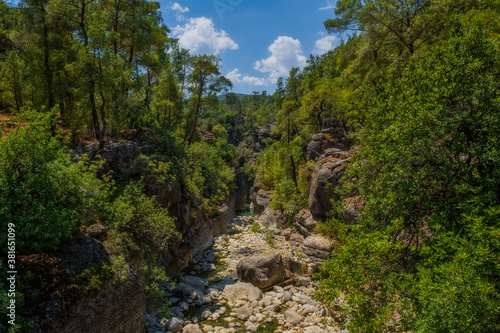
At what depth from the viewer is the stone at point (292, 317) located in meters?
11.4

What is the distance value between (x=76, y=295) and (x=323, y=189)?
15.5 m

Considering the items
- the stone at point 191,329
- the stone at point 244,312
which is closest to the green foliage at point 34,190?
the stone at point 191,329

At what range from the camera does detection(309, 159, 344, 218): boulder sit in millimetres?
17016

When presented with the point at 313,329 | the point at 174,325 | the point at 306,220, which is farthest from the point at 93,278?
the point at 306,220

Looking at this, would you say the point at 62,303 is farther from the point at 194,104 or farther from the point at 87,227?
the point at 194,104

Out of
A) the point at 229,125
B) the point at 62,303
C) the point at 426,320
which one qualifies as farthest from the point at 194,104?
the point at 229,125

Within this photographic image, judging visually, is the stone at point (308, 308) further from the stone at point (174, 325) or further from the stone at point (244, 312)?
the stone at point (174, 325)

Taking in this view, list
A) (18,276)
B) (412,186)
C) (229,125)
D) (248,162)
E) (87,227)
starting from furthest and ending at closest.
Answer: (229,125) → (248,162) → (87,227) → (412,186) → (18,276)

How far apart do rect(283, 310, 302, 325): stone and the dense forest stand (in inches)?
118

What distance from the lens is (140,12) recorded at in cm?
1848

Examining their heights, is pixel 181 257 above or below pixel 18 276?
below

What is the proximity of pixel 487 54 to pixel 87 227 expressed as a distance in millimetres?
12821

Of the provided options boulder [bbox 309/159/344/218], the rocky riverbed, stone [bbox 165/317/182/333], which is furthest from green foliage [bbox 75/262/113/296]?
boulder [bbox 309/159/344/218]

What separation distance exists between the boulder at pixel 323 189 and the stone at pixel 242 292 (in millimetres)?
7340
